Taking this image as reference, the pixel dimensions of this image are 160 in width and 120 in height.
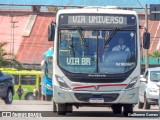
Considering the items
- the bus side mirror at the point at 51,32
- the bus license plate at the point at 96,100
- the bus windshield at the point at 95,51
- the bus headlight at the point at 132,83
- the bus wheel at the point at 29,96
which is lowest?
the bus wheel at the point at 29,96

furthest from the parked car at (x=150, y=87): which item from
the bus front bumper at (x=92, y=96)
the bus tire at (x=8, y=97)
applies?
the bus front bumper at (x=92, y=96)

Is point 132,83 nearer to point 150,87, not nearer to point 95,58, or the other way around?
point 95,58

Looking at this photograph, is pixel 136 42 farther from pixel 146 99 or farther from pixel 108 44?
pixel 146 99

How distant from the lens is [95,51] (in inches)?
797

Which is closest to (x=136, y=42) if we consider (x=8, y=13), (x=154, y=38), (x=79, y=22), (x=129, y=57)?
(x=129, y=57)

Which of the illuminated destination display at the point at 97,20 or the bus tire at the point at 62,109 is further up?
the illuminated destination display at the point at 97,20

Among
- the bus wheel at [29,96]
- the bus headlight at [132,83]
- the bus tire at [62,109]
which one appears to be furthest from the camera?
the bus wheel at [29,96]

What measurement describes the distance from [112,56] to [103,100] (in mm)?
1385

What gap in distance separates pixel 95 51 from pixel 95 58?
8.5 inches

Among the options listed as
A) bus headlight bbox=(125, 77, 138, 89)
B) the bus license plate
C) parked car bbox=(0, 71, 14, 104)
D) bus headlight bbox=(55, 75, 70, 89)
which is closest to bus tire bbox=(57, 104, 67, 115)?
bus headlight bbox=(55, 75, 70, 89)

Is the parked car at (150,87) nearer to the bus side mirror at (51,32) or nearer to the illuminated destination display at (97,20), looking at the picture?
the illuminated destination display at (97,20)

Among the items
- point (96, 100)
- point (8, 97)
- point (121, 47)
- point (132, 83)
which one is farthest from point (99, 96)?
point (8, 97)

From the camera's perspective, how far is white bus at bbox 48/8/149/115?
20.0 m

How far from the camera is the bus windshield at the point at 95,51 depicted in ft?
66.2
